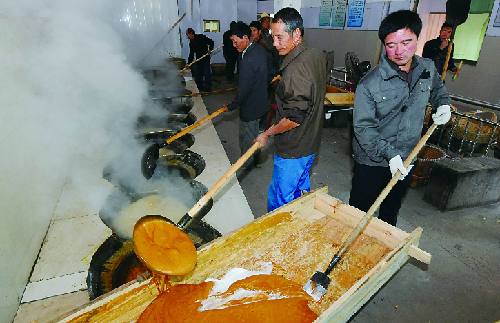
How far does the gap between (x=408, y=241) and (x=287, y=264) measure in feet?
3.51

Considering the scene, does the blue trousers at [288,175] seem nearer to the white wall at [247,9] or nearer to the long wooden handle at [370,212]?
the long wooden handle at [370,212]

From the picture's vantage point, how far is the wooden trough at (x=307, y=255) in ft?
7.28

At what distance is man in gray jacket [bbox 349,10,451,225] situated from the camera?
110 inches

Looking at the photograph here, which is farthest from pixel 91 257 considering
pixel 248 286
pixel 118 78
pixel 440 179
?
pixel 440 179

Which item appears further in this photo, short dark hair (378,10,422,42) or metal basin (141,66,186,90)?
metal basin (141,66,186,90)

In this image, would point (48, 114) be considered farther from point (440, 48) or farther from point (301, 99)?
point (440, 48)

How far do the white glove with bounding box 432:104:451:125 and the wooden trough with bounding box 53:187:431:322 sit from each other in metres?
1.42

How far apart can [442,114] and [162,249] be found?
3.26m

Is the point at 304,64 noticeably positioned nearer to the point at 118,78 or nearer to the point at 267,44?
the point at 118,78

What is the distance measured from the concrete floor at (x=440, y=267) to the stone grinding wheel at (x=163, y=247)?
2.05m

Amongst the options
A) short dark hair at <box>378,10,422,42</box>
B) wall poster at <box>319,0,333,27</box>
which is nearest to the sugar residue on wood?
short dark hair at <box>378,10,422,42</box>

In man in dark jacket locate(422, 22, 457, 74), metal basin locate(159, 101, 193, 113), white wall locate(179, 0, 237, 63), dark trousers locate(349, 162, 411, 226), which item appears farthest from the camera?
white wall locate(179, 0, 237, 63)

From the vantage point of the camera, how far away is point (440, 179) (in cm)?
507

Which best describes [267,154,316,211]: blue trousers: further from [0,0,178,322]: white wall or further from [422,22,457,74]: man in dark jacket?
[422,22,457,74]: man in dark jacket
